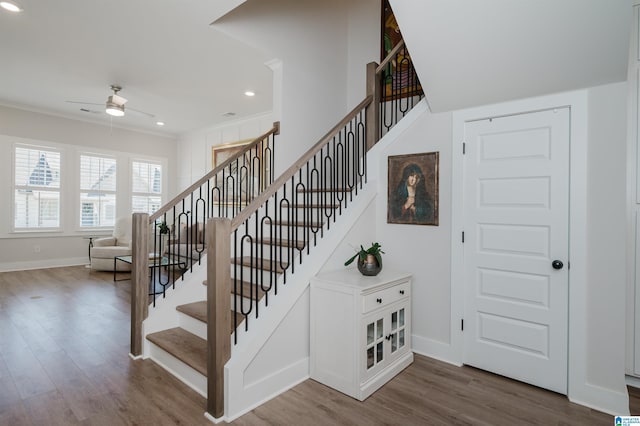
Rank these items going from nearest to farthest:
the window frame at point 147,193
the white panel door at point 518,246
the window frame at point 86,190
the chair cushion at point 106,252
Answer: the white panel door at point 518,246
the chair cushion at point 106,252
the window frame at point 86,190
the window frame at point 147,193

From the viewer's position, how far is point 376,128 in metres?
3.45

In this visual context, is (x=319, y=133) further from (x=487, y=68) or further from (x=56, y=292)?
(x=56, y=292)

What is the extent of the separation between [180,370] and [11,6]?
3557 millimetres

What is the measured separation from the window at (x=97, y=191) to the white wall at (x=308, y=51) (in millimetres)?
5318

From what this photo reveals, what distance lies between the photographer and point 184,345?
2617mm

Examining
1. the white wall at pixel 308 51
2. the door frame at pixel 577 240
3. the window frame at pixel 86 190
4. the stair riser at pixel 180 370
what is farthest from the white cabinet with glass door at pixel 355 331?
the window frame at pixel 86 190

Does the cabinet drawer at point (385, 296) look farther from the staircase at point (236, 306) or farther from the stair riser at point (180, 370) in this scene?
the stair riser at point (180, 370)

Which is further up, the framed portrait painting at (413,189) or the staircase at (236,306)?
the framed portrait painting at (413,189)

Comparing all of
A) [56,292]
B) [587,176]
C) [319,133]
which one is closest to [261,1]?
[319,133]

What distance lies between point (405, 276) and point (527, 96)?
5.43ft

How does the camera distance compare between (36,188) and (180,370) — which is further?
(36,188)

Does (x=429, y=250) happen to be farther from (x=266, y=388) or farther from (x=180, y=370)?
(x=180, y=370)

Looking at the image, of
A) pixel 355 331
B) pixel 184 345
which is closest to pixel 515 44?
pixel 355 331

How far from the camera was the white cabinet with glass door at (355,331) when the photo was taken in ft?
7.46
